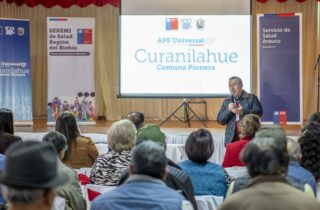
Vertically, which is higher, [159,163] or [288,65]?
[288,65]

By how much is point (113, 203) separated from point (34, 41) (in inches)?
359

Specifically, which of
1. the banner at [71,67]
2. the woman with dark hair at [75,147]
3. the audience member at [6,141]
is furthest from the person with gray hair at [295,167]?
the banner at [71,67]

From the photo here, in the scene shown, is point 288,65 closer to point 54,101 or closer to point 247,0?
point 247,0

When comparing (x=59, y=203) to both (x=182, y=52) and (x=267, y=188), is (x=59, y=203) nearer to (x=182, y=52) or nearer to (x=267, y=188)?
(x=267, y=188)

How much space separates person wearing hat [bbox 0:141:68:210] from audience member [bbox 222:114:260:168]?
266 cm

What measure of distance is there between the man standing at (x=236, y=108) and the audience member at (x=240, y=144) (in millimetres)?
1564

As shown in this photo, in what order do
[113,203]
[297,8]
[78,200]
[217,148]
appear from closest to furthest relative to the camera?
1. [113,203]
2. [78,200]
3. [217,148]
4. [297,8]

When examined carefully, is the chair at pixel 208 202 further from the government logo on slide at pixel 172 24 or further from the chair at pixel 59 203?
the government logo on slide at pixel 172 24

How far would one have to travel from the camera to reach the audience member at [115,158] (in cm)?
347

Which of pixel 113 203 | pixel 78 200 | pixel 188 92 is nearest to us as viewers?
pixel 113 203

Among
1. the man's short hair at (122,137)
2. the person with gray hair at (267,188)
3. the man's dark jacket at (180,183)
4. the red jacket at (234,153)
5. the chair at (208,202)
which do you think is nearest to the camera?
the person with gray hair at (267,188)

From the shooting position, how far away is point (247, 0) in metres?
9.13

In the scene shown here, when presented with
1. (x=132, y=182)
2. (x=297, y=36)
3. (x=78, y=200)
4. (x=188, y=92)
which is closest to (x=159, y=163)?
(x=132, y=182)

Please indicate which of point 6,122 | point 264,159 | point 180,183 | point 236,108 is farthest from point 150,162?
point 236,108
